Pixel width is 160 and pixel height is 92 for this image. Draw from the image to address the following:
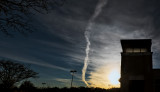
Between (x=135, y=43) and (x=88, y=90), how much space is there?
1017cm

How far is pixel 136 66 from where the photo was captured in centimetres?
2366

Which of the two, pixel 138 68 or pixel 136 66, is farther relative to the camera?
pixel 136 66

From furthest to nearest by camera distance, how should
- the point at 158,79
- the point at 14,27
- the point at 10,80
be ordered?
the point at 10,80 → the point at 158,79 → the point at 14,27

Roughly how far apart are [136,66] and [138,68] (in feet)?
1.33

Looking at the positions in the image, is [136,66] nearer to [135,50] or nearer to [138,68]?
[138,68]

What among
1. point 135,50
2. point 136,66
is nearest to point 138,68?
point 136,66

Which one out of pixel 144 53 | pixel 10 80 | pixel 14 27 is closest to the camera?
pixel 14 27

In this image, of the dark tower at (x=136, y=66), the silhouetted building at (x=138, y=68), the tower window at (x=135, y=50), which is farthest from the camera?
the tower window at (x=135, y=50)

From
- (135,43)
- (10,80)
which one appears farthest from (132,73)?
(10,80)

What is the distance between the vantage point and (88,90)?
25.9 meters

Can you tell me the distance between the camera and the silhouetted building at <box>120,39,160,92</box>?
882 inches

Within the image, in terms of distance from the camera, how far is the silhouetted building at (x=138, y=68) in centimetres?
2241

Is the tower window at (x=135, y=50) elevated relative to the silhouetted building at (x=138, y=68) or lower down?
elevated

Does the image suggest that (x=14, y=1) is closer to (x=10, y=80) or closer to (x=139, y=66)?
(x=139, y=66)
